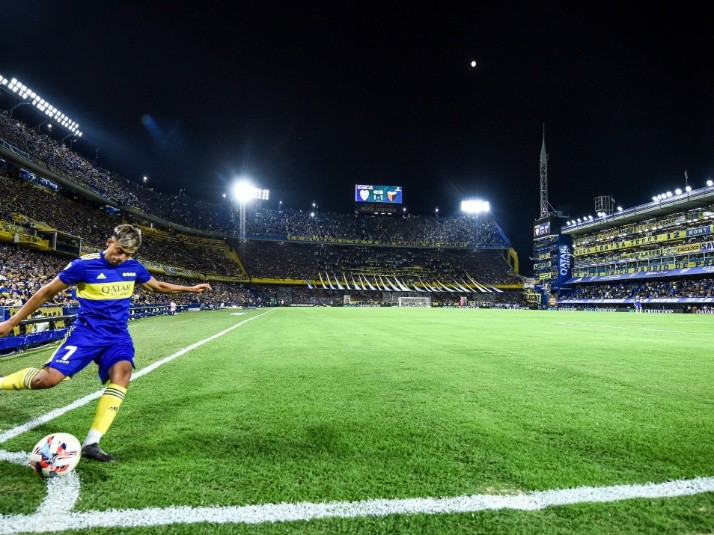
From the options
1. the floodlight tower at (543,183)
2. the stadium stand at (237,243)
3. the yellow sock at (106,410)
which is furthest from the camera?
the floodlight tower at (543,183)

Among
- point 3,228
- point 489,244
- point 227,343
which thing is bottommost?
point 227,343

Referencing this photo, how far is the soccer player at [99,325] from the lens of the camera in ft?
12.2

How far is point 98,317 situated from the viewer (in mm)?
4004

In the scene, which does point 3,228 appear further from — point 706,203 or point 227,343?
point 706,203

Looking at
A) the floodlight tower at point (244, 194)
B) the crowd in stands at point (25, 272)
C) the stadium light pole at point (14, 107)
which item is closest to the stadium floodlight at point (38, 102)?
the stadium light pole at point (14, 107)

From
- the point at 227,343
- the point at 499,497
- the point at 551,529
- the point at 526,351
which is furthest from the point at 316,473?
the point at 227,343

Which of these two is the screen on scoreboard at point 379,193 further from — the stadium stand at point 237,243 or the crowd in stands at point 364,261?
the crowd in stands at point 364,261

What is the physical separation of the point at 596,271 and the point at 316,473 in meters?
86.7

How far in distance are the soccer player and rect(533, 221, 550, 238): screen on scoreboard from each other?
93.6 metres

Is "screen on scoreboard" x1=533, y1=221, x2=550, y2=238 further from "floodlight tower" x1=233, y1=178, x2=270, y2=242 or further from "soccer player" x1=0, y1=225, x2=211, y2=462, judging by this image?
"soccer player" x1=0, y1=225, x2=211, y2=462

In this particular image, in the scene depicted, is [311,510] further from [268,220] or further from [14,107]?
[268,220]

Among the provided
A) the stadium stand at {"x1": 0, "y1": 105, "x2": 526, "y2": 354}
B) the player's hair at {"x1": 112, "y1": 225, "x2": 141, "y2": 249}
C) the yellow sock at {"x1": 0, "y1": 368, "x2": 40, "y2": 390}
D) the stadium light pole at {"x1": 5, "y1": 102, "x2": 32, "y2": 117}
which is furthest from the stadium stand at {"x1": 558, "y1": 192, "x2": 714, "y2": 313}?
the stadium light pole at {"x1": 5, "y1": 102, "x2": 32, "y2": 117}

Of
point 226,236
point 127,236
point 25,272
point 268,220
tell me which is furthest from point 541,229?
point 127,236

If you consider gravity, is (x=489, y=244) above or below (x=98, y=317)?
above
